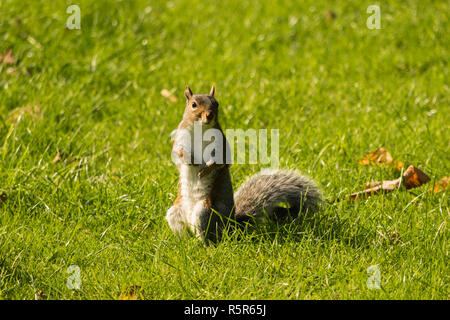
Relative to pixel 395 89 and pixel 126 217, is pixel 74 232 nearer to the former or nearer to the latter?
pixel 126 217

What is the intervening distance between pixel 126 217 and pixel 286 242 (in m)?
0.92

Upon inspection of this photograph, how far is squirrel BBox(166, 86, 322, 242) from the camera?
2932mm

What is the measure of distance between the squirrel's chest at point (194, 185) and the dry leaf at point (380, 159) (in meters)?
1.44

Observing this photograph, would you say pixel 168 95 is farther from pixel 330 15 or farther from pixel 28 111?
pixel 330 15

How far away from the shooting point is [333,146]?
4.26 meters

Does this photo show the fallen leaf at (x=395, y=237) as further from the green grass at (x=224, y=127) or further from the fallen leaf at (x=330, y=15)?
the fallen leaf at (x=330, y=15)

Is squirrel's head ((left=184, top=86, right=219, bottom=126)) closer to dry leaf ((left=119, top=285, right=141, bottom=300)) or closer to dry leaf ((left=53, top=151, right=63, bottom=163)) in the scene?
dry leaf ((left=119, top=285, right=141, bottom=300))

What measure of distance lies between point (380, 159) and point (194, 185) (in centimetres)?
159

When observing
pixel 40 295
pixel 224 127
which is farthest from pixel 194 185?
pixel 224 127

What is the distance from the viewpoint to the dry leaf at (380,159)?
403 cm

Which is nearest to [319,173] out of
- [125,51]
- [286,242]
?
[286,242]

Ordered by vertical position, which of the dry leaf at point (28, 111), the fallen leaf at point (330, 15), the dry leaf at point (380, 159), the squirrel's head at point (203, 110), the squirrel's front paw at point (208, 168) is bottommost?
the dry leaf at point (380, 159)

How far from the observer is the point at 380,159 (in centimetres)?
412

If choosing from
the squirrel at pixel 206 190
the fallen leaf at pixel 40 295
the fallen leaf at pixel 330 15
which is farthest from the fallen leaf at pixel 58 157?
the fallen leaf at pixel 330 15
